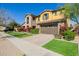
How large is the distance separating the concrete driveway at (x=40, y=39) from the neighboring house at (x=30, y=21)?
209 millimetres

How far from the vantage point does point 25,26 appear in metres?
3.86

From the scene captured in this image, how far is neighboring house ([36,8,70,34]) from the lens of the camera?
380 cm

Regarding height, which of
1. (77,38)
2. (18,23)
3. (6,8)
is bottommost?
(77,38)

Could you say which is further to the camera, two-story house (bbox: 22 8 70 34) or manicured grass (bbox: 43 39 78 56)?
two-story house (bbox: 22 8 70 34)

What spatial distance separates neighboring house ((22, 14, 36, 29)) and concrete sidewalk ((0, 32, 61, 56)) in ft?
1.00

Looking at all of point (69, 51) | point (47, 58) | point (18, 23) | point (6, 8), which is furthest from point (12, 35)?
point (69, 51)

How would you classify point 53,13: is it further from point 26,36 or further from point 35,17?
point 26,36

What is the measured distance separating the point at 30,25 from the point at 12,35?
0.37 m

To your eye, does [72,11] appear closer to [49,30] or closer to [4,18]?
[49,30]

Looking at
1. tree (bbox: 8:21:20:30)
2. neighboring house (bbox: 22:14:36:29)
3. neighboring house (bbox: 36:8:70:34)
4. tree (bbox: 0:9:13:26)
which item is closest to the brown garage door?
neighboring house (bbox: 36:8:70:34)

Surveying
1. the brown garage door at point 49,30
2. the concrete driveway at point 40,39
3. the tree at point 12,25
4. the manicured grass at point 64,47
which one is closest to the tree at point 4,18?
the tree at point 12,25

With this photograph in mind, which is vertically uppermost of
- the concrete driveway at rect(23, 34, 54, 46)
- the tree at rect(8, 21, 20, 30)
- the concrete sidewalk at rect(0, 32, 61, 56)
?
the tree at rect(8, 21, 20, 30)

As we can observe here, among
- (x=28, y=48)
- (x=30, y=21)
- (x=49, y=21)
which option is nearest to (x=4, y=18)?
(x=30, y=21)

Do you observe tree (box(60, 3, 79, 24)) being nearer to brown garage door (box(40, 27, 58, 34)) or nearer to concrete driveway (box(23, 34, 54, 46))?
brown garage door (box(40, 27, 58, 34))
